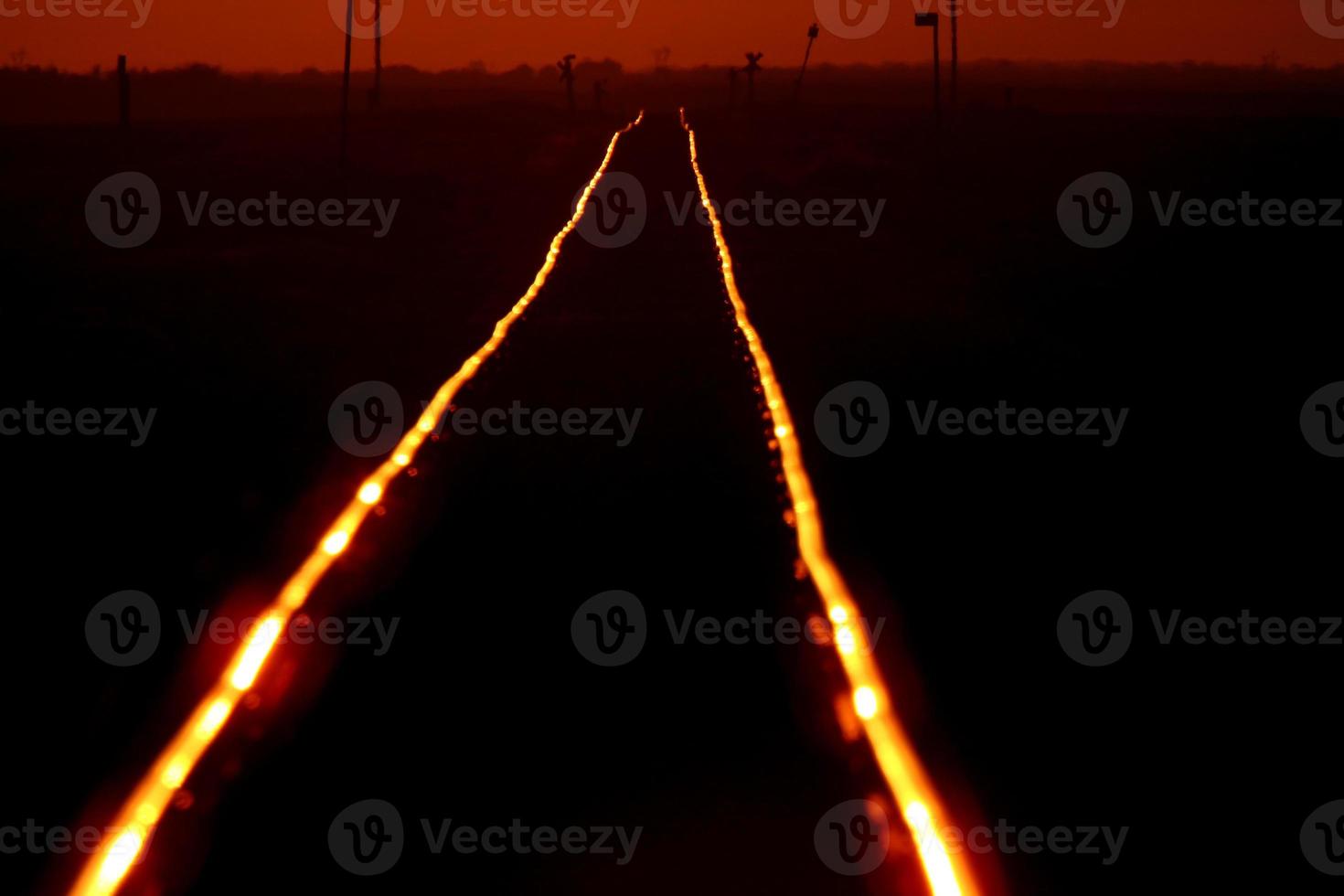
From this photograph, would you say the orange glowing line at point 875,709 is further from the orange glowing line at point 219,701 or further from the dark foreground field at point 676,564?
the orange glowing line at point 219,701

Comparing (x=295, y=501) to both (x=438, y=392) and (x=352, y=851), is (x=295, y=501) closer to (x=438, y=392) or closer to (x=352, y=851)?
(x=438, y=392)

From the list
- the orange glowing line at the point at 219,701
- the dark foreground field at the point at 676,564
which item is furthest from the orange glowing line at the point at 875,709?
the orange glowing line at the point at 219,701

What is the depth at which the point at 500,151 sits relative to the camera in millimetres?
51188

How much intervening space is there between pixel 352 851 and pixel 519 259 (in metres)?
20.0

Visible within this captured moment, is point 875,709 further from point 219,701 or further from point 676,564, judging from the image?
point 219,701

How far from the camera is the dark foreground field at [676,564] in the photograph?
5.84 m

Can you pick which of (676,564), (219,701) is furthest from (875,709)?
(219,701)

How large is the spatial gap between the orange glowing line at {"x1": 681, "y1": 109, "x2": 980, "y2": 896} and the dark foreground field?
0.30 feet

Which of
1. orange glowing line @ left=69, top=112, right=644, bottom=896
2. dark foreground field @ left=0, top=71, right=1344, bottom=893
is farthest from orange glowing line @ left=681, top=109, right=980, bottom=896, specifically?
orange glowing line @ left=69, top=112, right=644, bottom=896

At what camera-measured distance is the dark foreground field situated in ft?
19.2

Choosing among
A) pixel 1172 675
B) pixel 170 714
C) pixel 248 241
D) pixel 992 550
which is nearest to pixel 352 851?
pixel 170 714

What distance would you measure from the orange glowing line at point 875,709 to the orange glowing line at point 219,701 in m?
2.30

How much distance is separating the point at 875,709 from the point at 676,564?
2203 mm

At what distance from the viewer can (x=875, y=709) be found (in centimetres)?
682
